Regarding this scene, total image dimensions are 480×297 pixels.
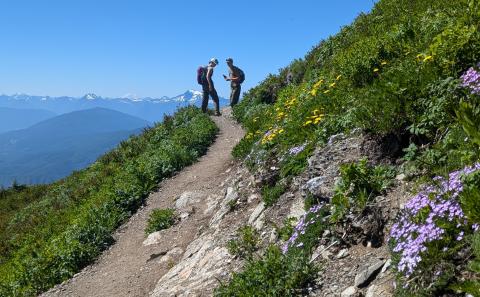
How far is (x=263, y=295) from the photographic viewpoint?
5.40m

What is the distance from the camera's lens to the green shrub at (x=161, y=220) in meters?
11.7

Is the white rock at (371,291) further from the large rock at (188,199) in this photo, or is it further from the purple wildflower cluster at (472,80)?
the large rock at (188,199)

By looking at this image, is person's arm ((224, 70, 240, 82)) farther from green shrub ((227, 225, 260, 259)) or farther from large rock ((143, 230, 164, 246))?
green shrub ((227, 225, 260, 259))

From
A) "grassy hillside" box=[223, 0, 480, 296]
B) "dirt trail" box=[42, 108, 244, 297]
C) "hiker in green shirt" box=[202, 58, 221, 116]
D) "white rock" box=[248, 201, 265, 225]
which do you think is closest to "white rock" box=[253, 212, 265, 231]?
"white rock" box=[248, 201, 265, 225]

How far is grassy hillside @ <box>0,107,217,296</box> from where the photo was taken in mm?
11219

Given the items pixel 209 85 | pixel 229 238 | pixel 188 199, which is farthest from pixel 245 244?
pixel 209 85

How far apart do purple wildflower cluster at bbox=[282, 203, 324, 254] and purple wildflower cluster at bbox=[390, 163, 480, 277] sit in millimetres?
1663

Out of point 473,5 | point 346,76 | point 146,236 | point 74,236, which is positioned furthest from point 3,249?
point 473,5

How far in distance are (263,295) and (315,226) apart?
1.16m

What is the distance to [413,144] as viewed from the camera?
582cm

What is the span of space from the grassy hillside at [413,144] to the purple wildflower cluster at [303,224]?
71mm

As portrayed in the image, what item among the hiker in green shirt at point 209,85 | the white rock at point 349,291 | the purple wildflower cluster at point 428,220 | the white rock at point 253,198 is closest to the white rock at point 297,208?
the white rock at point 253,198

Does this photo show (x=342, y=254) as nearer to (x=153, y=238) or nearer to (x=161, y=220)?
(x=153, y=238)

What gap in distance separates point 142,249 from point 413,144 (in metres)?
7.35
